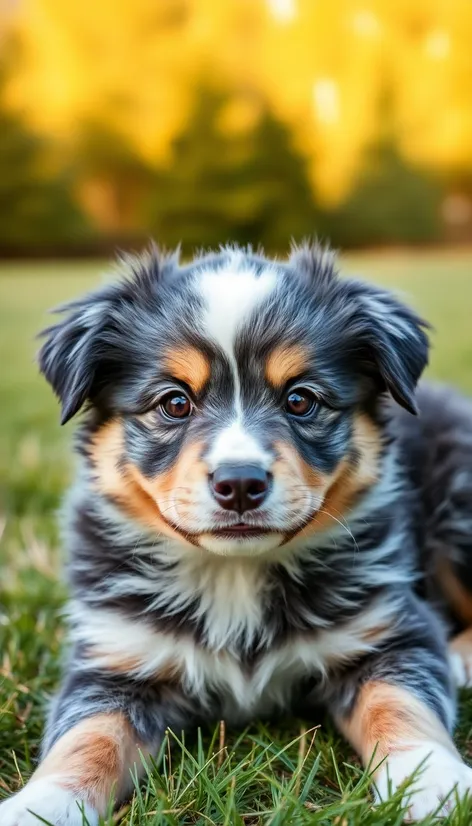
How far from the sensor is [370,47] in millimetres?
11547

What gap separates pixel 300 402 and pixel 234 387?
231 mm

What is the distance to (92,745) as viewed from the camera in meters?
2.52

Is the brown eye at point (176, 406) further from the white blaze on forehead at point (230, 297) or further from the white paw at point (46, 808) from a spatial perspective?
the white paw at point (46, 808)

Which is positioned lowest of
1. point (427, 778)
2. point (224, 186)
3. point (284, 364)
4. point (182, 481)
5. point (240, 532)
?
point (427, 778)

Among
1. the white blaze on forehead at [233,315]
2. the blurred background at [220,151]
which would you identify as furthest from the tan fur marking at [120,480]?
the blurred background at [220,151]

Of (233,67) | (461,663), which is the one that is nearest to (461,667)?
(461,663)

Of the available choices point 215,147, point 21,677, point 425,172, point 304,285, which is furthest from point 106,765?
point 215,147

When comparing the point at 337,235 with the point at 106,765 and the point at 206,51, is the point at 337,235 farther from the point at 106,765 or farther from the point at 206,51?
the point at 106,765

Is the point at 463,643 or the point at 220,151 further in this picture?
the point at 220,151

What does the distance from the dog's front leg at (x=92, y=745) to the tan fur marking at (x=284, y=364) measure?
Result: 3.40 feet

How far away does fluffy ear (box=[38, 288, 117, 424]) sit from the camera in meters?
2.89

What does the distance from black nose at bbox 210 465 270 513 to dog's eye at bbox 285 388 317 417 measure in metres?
0.42

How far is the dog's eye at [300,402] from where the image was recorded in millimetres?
2816

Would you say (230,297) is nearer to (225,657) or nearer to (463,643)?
(225,657)
